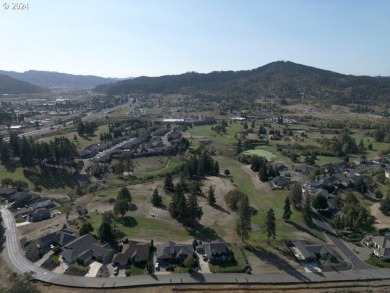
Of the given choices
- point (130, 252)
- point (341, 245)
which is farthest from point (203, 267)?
point (341, 245)

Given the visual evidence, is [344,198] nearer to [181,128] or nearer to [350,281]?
[350,281]

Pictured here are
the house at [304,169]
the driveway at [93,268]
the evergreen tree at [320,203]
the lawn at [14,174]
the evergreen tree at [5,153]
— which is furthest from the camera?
the evergreen tree at [5,153]

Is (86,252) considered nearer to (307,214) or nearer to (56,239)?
(56,239)

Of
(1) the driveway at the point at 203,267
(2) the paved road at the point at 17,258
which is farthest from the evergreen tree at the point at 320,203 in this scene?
(2) the paved road at the point at 17,258

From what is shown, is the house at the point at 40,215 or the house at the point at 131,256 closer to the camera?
the house at the point at 131,256

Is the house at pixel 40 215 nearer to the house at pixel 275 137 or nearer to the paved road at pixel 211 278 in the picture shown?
the paved road at pixel 211 278

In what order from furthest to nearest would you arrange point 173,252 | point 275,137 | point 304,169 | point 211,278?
point 275,137 → point 304,169 → point 173,252 → point 211,278

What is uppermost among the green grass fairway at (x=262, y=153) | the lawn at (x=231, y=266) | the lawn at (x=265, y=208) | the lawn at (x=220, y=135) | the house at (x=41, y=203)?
the lawn at (x=220, y=135)
